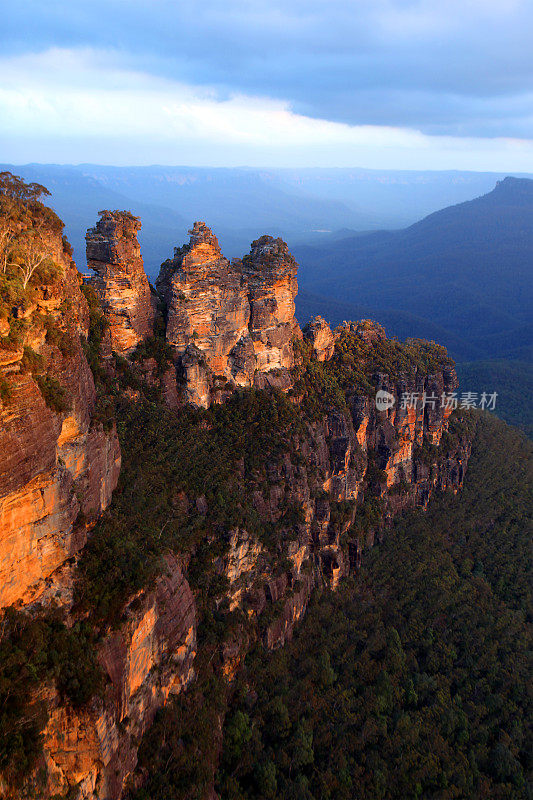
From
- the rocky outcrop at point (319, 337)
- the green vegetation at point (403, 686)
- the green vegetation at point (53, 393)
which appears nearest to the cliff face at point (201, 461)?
the green vegetation at point (53, 393)

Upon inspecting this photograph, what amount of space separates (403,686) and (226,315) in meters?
29.2

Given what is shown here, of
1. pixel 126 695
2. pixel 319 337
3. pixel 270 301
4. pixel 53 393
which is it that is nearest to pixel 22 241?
pixel 53 393

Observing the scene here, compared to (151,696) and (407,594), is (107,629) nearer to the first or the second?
(151,696)

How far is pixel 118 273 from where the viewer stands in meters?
31.5

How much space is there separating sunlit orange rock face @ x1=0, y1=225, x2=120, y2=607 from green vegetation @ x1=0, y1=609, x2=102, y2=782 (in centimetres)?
133

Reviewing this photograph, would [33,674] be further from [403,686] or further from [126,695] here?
[403,686]

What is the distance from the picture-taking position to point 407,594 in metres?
40.1

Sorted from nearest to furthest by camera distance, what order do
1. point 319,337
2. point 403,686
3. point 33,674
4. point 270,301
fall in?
point 33,674, point 403,686, point 270,301, point 319,337

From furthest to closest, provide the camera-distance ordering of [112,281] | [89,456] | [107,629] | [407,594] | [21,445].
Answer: [407,594] → [112,281] → [89,456] → [107,629] → [21,445]

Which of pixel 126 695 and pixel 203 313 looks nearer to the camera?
pixel 126 695

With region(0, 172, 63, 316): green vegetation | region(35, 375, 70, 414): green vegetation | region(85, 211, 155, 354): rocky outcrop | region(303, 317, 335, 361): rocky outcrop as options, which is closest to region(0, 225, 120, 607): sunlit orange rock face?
region(35, 375, 70, 414): green vegetation

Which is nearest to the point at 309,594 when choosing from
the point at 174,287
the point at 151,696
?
the point at 151,696

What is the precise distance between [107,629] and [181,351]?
801 inches

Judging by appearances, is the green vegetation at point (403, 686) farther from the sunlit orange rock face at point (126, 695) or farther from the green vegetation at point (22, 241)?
the green vegetation at point (22, 241)
